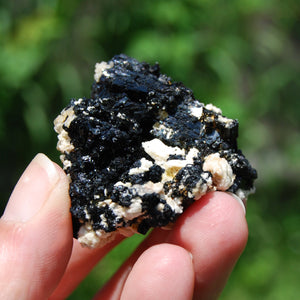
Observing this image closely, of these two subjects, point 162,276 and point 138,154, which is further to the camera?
point 138,154

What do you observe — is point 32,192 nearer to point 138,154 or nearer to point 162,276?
point 138,154

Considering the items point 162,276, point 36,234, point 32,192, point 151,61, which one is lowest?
point 162,276

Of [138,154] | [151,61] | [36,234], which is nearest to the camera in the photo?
[36,234]

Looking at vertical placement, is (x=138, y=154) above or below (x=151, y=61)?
below

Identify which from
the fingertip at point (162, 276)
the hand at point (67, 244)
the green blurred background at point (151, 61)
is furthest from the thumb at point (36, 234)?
the green blurred background at point (151, 61)

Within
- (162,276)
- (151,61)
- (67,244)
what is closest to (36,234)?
(67,244)

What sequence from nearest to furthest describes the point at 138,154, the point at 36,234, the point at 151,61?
the point at 36,234 → the point at 138,154 → the point at 151,61

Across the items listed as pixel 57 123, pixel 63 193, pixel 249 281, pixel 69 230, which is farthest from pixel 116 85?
pixel 249 281
